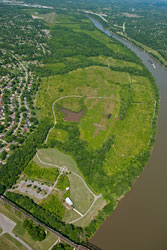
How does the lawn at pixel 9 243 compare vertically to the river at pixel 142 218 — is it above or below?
below

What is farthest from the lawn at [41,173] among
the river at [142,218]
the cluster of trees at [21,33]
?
the cluster of trees at [21,33]

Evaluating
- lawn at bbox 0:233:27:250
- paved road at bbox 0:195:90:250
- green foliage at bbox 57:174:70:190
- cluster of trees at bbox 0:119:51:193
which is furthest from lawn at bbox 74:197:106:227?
cluster of trees at bbox 0:119:51:193

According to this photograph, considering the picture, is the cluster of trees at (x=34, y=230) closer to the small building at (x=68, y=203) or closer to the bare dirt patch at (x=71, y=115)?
the small building at (x=68, y=203)

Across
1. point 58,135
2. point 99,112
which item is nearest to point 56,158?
point 58,135

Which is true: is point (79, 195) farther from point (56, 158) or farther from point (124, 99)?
point (124, 99)

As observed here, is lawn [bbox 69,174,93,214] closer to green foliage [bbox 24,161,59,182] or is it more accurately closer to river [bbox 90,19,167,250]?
green foliage [bbox 24,161,59,182]
